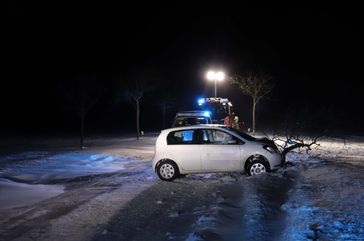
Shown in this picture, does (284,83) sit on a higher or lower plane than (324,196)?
higher

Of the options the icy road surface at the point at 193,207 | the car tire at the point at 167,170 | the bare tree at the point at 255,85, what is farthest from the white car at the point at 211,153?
the bare tree at the point at 255,85

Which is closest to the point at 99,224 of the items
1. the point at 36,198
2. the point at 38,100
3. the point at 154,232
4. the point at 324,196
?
the point at 154,232

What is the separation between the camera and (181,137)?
45.5 ft

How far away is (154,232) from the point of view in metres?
7.80

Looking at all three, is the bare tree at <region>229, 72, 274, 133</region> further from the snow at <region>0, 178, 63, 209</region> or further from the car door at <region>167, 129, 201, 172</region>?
the snow at <region>0, 178, 63, 209</region>

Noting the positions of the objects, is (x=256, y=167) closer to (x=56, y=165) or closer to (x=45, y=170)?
(x=45, y=170)

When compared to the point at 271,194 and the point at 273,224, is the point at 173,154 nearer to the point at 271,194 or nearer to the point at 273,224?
the point at 271,194

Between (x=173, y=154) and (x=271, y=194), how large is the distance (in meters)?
3.66

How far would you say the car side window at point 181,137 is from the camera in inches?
541

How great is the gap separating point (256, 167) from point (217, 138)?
1.32 metres

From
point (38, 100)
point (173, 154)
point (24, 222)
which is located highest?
point (38, 100)

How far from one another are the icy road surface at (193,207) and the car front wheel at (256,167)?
254mm

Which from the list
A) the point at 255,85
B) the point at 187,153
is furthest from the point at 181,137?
the point at 255,85

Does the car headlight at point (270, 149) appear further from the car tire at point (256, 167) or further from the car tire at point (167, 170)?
the car tire at point (167, 170)
